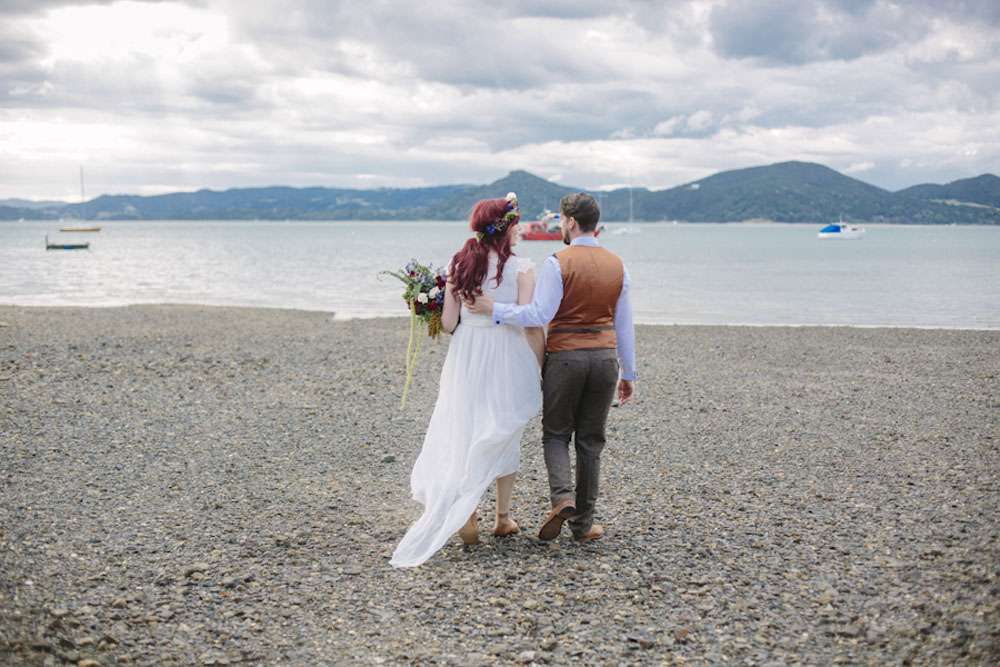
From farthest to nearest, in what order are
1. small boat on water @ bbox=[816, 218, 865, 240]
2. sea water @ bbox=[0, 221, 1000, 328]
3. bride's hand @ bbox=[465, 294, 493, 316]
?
1. small boat on water @ bbox=[816, 218, 865, 240]
2. sea water @ bbox=[0, 221, 1000, 328]
3. bride's hand @ bbox=[465, 294, 493, 316]

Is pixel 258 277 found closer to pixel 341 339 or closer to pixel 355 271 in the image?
pixel 355 271

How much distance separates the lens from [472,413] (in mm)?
5598

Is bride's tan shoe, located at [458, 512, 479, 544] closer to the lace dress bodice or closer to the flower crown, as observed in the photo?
the lace dress bodice

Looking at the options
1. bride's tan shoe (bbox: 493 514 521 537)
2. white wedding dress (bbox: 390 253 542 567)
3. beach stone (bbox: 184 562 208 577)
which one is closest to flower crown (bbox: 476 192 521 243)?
white wedding dress (bbox: 390 253 542 567)

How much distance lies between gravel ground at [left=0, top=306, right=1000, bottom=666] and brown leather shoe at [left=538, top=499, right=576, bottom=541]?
13 cm

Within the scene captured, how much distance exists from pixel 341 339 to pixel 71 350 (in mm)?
5186

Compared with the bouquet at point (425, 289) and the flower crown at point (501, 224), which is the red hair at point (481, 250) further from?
the bouquet at point (425, 289)

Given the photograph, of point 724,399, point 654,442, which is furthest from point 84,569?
point 724,399

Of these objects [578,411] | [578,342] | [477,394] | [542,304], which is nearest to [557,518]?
[578,411]

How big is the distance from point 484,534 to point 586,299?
A: 6.33 feet

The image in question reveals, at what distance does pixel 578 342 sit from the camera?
17.8ft

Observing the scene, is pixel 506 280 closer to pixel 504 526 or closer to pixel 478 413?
pixel 478 413

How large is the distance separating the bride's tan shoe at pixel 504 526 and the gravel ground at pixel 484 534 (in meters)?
0.11

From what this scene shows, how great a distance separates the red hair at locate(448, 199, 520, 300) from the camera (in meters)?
5.31
